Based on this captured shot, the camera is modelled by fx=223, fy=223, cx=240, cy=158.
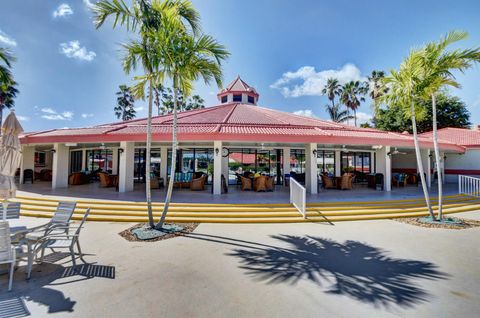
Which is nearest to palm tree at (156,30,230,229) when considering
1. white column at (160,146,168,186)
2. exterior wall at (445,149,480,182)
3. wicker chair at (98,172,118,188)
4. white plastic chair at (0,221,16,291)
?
white plastic chair at (0,221,16,291)

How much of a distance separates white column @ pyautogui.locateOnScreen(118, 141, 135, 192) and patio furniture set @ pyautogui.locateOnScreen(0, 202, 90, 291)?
5.98 metres

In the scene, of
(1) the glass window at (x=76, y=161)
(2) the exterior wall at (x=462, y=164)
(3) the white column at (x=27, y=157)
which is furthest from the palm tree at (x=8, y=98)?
(2) the exterior wall at (x=462, y=164)

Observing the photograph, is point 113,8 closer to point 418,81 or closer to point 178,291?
point 178,291

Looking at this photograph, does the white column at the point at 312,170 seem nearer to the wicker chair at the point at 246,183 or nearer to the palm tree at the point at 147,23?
the wicker chair at the point at 246,183

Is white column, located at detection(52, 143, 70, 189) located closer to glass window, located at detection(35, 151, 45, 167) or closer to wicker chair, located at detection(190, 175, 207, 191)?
wicker chair, located at detection(190, 175, 207, 191)

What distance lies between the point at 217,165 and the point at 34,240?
7848mm

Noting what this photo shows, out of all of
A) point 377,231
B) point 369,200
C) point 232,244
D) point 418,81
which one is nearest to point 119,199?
point 232,244

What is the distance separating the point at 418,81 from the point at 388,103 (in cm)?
124

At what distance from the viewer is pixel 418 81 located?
8258 millimetres

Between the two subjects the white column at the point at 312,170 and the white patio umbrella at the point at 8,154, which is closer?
the white patio umbrella at the point at 8,154

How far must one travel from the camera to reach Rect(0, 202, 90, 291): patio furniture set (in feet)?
12.5

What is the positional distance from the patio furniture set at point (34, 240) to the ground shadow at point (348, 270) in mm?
3575

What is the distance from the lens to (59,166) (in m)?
14.1

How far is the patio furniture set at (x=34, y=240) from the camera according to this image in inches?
150
